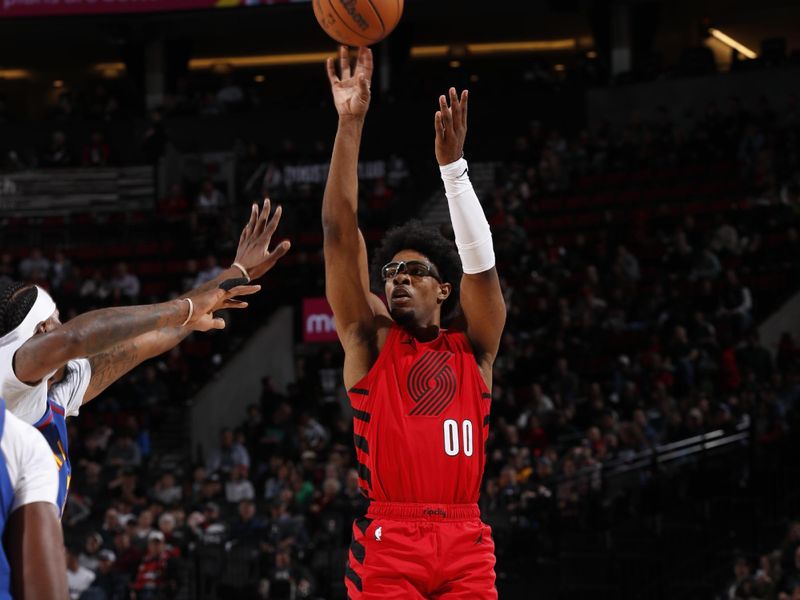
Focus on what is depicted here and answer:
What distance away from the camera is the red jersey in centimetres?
527

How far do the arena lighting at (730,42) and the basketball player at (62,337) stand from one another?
26870 mm

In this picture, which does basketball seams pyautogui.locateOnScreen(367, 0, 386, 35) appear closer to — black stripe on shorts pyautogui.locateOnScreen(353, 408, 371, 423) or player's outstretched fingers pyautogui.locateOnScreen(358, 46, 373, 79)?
player's outstretched fingers pyautogui.locateOnScreen(358, 46, 373, 79)

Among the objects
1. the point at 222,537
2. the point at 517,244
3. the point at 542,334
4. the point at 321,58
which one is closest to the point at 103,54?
the point at 321,58

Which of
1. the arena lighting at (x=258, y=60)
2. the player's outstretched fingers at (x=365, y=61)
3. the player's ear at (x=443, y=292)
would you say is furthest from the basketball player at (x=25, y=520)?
the arena lighting at (x=258, y=60)

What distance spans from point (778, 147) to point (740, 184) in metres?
0.85

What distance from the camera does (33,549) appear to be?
9.46 feet

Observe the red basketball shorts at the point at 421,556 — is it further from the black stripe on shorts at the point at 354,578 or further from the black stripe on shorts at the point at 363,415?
the black stripe on shorts at the point at 363,415

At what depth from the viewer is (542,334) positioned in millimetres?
19109

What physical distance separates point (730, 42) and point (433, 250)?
88.6 feet

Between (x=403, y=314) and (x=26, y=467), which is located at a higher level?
(x=403, y=314)

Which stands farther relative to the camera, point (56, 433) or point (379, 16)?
point (379, 16)

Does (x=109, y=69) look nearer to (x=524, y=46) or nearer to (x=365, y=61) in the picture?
(x=524, y=46)

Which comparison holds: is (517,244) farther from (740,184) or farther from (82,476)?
(82,476)

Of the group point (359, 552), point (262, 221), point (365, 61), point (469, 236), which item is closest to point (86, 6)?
point (365, 61)
